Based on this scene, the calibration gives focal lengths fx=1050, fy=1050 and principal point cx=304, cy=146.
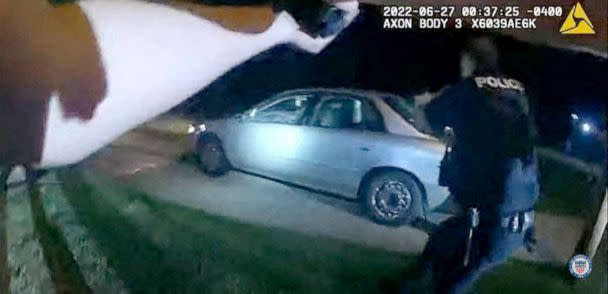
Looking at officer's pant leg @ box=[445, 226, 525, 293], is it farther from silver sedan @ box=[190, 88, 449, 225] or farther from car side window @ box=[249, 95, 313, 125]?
car side window @ box=[249, 95, 313, 125]

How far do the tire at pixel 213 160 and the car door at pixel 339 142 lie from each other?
9 centimetres

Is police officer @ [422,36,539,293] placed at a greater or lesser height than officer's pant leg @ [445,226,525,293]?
greater

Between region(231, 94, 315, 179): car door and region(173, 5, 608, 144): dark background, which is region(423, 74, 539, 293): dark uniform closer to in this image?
region(173, 5, 608, 144): dark background

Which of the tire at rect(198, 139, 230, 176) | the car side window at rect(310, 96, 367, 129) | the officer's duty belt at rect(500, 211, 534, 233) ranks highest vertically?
the car side window at rect(310, 96, 367, 129)

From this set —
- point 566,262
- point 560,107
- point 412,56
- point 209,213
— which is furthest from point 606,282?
point 209,213

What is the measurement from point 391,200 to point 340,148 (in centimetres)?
8

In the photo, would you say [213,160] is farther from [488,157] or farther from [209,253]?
[488,157]

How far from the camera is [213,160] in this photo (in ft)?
3.81

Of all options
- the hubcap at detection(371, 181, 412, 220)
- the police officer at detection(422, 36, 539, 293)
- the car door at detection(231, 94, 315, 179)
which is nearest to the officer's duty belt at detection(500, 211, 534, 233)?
the police officer at detection(422, 36, 539, 293)

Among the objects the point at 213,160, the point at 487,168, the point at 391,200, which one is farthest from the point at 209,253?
the point at 487,168

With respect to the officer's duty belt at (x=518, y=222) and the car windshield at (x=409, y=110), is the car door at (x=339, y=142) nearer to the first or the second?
the car windshield at (x=409, y=110)

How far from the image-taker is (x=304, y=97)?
1.15m

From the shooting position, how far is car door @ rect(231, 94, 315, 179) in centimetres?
115

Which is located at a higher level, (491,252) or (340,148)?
(340,148)
